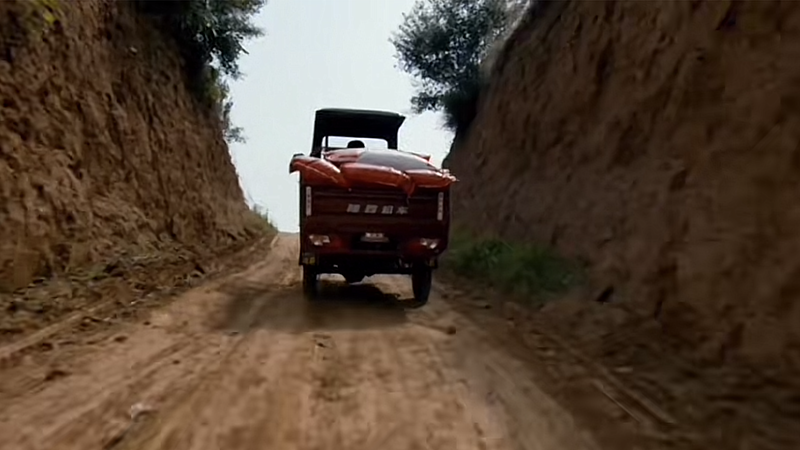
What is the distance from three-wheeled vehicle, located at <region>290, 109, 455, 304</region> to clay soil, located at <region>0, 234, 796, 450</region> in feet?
4.30

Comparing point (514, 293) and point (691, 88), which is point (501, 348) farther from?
point (691, 88)

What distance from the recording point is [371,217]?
10.3 m

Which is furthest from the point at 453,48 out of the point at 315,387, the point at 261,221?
the point at 315,387

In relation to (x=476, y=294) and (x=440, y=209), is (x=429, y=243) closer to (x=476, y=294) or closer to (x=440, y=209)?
(x=440, y=209)

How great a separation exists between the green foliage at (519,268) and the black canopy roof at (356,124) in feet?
8.61

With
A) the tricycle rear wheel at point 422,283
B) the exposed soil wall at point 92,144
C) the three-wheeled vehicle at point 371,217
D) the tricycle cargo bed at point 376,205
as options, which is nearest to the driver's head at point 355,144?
the three-wheeled vehicle at point 371,217

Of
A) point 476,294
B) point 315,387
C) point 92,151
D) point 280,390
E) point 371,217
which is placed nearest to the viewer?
point 280,390

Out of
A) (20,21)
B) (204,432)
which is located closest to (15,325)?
(204,432)

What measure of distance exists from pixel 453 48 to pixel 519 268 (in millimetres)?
16763

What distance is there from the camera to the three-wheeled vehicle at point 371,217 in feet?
33.3

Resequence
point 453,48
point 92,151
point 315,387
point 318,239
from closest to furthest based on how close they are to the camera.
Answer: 1. point 315,387
2. point 318,239
3. point 92,151
4. point 453,48

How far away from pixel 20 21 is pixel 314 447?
7.95m

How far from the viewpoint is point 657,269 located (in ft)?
24.1

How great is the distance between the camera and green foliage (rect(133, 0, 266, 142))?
17719 millimetres
